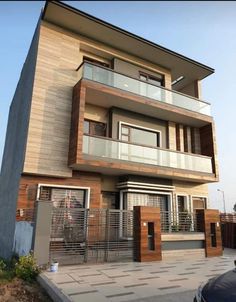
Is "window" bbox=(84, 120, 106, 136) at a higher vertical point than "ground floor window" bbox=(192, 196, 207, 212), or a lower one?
higher

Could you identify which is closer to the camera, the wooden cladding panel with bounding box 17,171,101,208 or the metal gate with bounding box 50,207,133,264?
the metal gate with bounding box 50,207,133,264

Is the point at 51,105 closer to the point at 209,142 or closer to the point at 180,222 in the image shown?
the point at 180,222

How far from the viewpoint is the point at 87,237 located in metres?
8.80

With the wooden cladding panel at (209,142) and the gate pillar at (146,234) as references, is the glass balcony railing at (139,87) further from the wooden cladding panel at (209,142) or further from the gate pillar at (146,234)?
the gate pillar at (146,234)

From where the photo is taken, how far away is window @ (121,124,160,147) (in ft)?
46.1

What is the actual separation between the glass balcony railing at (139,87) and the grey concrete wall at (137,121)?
1.36 meters

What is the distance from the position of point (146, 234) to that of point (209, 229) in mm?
3522

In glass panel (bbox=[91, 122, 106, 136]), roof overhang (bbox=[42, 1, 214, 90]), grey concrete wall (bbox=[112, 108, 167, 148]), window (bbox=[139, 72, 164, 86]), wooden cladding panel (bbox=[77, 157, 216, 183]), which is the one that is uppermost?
roof overhang (bbox=[42, 1, 214, 90])

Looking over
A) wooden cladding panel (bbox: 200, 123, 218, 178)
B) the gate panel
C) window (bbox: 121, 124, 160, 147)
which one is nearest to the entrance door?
wooden cladding panel (bbox: 200, 123, 218, 178)

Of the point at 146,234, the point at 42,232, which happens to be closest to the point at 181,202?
the point at 146,234

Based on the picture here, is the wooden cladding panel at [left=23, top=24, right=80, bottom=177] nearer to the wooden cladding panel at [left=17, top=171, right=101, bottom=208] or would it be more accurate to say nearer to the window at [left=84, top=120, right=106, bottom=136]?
the wooden cladding panel at [left=17, top=171, right=101, bottom=208]

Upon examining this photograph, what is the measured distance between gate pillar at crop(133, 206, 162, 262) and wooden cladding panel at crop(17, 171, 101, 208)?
2928 mm

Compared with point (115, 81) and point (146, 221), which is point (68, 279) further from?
point (115, 81)

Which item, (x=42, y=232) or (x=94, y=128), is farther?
(x=94, y=128)
